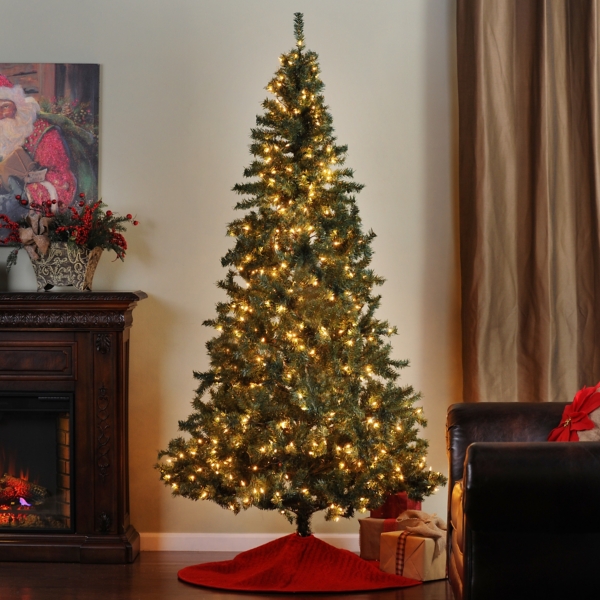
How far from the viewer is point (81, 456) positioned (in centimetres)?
370

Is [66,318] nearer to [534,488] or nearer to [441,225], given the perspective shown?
[441,225]

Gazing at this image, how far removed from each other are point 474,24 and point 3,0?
2.37 metres

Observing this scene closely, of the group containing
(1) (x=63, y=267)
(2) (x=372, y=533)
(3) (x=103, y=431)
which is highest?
(1) (x=63, y=267)

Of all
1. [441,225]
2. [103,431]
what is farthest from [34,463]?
→ [441,225]

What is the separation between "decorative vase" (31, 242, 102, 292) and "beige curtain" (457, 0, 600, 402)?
1.83 m

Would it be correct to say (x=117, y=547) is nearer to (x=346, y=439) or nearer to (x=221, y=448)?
(x=221, y=448)

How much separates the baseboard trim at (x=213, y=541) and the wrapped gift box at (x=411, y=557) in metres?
0.55

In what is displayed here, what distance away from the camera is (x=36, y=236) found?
3.72 metres

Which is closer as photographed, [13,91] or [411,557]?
[411,557]

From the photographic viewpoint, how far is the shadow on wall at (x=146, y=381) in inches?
158

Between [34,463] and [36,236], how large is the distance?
1083 mm

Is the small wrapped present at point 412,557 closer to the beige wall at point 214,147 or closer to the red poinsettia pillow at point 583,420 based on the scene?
the beige wall at point 214,147

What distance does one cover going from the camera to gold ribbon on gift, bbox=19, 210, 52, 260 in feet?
12.2

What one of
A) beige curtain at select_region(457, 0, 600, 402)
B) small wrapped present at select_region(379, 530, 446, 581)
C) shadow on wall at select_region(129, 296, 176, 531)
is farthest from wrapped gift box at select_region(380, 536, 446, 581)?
shadow on wall at select_region(129, 296, 176, 531)
